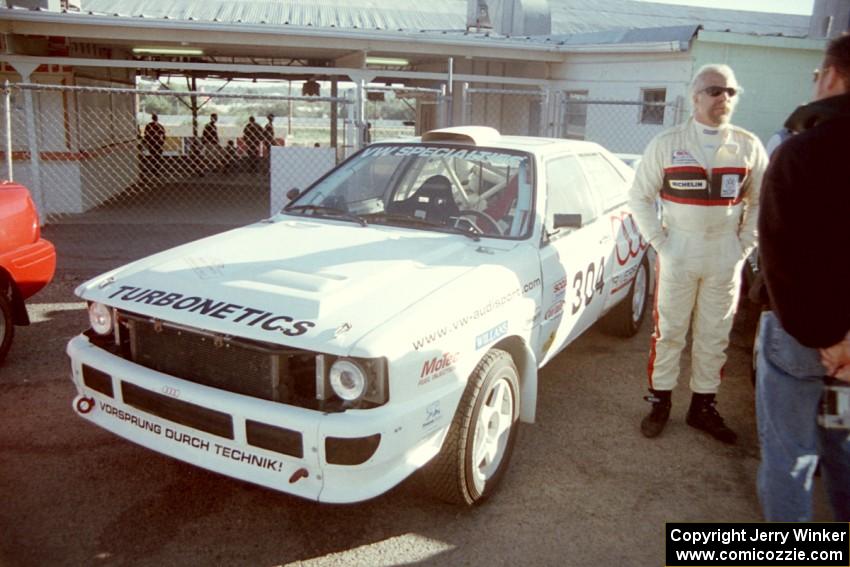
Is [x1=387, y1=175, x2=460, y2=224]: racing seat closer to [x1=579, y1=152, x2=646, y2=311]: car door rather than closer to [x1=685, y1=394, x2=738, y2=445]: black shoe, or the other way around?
[x1=579, y1=152, x2=646, y2=311]: car door

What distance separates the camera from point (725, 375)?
529cm

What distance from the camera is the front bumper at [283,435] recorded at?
8.79 ft

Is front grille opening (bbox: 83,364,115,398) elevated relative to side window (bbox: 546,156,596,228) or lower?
lower

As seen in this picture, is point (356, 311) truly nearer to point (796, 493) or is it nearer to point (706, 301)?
point (796, 493)

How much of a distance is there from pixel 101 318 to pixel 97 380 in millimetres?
298

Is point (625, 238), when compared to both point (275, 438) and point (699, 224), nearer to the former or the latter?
point (699, 224)

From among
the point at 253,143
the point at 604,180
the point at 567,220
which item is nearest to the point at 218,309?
the point at 567,220

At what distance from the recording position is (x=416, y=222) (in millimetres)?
4125

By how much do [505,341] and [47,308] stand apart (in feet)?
15.1

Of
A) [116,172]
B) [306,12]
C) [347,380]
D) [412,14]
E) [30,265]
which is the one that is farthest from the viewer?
[412,14]

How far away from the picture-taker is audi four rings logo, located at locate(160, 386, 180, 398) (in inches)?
115

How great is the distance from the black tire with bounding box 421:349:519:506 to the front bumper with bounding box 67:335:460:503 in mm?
116
